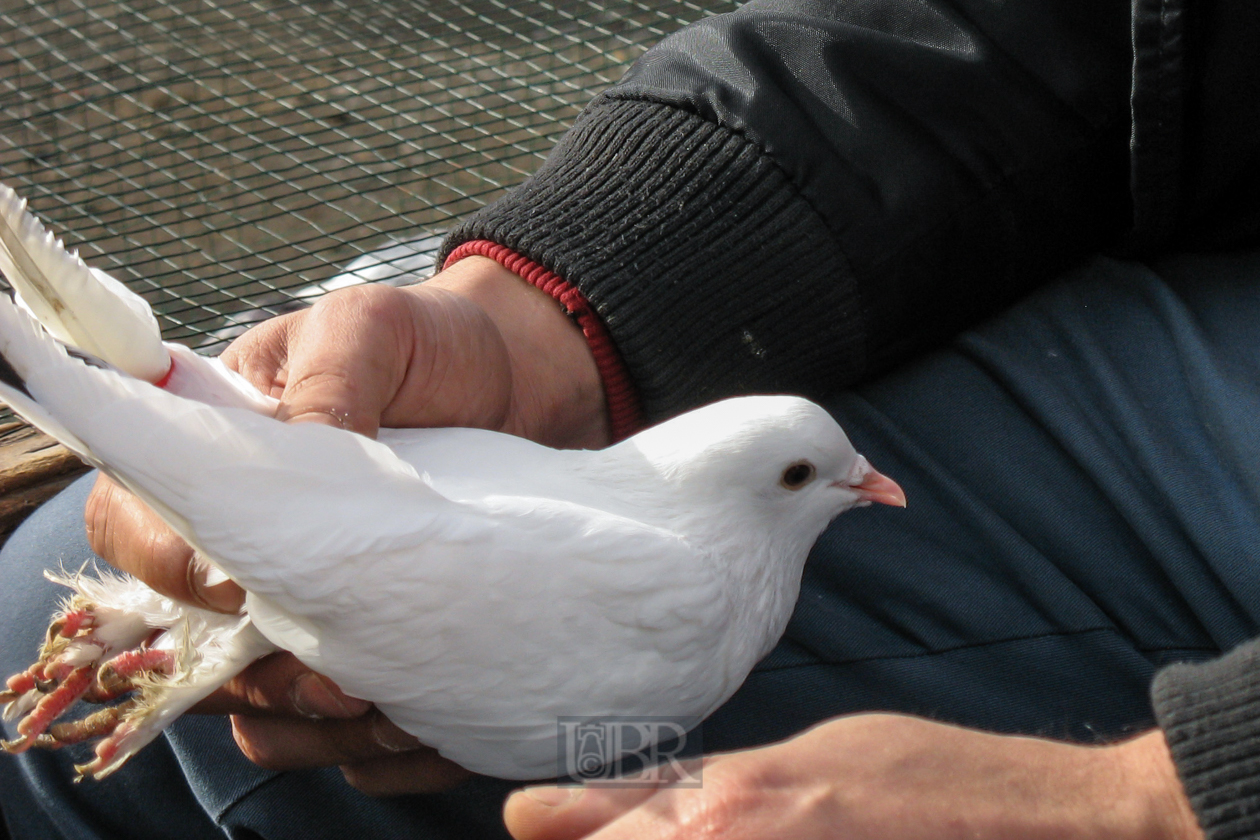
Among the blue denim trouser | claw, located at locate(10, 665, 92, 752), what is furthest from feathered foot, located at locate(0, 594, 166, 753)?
the blue denim trouser

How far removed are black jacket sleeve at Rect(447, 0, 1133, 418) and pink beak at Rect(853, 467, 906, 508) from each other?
316 mm

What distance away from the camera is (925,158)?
1.56m

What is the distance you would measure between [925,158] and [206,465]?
108 centimetres

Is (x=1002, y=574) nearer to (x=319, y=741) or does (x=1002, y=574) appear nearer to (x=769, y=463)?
(x=769, y=463)

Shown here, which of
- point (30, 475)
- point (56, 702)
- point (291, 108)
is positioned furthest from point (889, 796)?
point (291, 108)

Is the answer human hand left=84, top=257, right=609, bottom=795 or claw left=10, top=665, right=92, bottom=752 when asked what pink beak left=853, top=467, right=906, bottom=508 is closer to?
human hand left=84, top=257, right=609, bottom=795

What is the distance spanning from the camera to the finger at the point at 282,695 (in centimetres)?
123

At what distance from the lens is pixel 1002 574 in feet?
4.39

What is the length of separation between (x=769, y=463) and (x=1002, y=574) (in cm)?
34

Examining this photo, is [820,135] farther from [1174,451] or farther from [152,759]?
[152,759]

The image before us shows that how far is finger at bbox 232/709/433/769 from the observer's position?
49.5 inches

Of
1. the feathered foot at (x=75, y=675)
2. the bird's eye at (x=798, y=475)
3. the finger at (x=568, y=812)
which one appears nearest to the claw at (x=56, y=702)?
the feathered foot at (x=75, y=675)

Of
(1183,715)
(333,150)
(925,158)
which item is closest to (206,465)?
(1183,715)

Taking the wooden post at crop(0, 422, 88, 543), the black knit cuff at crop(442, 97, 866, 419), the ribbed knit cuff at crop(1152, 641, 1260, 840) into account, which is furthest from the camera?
the wooden post at crop(0, 422, 88, 543)
